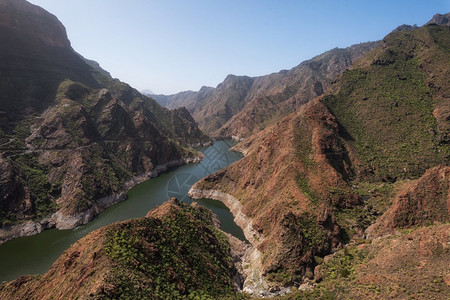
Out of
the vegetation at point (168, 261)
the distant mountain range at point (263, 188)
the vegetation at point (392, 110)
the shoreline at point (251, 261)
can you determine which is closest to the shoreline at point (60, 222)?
the distant mountain range at point (263, 188)

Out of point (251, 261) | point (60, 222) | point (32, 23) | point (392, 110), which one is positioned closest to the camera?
point (251, 261)

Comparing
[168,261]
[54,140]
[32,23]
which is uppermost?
[32,23]

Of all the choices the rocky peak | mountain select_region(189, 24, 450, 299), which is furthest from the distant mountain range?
the rocky peak

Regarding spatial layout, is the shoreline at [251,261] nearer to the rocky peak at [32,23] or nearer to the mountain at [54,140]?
the mountain at [54,140]

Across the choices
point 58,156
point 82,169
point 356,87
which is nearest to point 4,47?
point 58,156

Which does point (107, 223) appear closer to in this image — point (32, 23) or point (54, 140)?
point (54, 140)

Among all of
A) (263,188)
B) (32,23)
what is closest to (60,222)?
(263,188)
